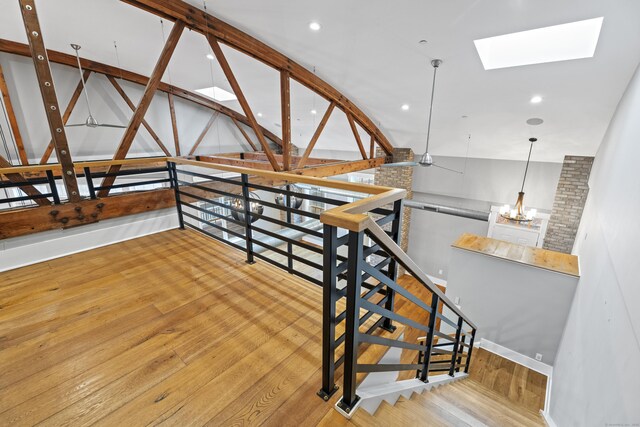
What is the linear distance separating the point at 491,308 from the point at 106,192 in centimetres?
632

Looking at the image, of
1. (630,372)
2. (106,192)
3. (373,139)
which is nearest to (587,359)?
(630,372)

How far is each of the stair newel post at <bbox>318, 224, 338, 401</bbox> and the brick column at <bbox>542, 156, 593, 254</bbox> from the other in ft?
23.3

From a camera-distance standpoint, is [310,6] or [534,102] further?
[534,102]

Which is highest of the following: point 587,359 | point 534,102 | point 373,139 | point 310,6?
point 310,6

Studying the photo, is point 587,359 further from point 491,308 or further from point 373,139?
point 373,139

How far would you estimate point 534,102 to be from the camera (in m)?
4.71

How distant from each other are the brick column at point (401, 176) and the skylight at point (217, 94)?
476 centimetres

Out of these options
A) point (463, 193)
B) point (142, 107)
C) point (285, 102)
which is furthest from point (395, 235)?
point (463, 193)

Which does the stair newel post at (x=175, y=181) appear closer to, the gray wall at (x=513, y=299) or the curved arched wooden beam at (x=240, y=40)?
the curved arched wooden beam at (x=240, y=40)

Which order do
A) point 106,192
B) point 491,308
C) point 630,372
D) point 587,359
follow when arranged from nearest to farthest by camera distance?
point 630,372
point 587,359
point 106,192
point 491,308

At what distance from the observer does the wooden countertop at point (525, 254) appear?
442 cm

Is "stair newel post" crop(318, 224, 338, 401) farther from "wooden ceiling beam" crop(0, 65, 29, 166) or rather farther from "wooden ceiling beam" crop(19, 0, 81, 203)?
"wooden ceiling beam" crop(0, 65, 29, 166)

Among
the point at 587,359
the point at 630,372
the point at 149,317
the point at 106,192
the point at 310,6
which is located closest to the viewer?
the point at 630,372

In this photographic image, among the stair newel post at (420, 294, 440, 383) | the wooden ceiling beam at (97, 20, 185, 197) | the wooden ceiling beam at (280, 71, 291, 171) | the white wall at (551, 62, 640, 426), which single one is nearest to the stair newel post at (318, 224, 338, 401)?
the stair newel post at (420, 294, 440, 383)
